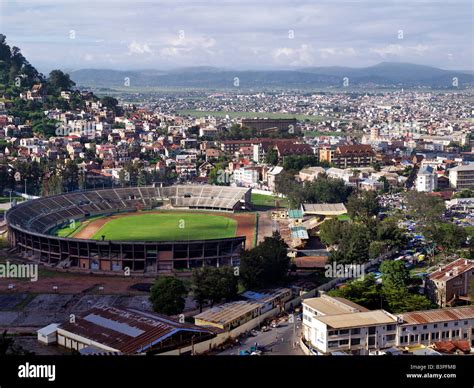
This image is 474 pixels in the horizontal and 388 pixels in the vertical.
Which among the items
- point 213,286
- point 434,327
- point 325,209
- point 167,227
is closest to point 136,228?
point 167,227

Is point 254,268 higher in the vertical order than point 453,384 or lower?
lower

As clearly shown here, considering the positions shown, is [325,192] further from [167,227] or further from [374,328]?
[374,328]

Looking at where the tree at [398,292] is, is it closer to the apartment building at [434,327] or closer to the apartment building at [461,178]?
the apartment building at [434,327]

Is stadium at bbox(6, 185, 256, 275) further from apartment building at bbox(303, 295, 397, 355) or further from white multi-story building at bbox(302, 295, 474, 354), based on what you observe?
apartment building at bbox(303, 295, 397, 355)

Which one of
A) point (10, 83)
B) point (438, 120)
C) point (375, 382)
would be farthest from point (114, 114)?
point (375, 382)

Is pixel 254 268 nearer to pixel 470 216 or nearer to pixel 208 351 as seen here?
pixel 208 351

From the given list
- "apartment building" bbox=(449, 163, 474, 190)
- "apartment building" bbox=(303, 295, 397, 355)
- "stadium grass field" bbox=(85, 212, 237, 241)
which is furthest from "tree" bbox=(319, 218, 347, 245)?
"apartment building" bbox=(449, 163, 474, 190)

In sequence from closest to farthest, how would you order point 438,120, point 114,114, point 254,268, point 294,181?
point 254,268 → point 294,181 → point 114,114 → point 438,120
